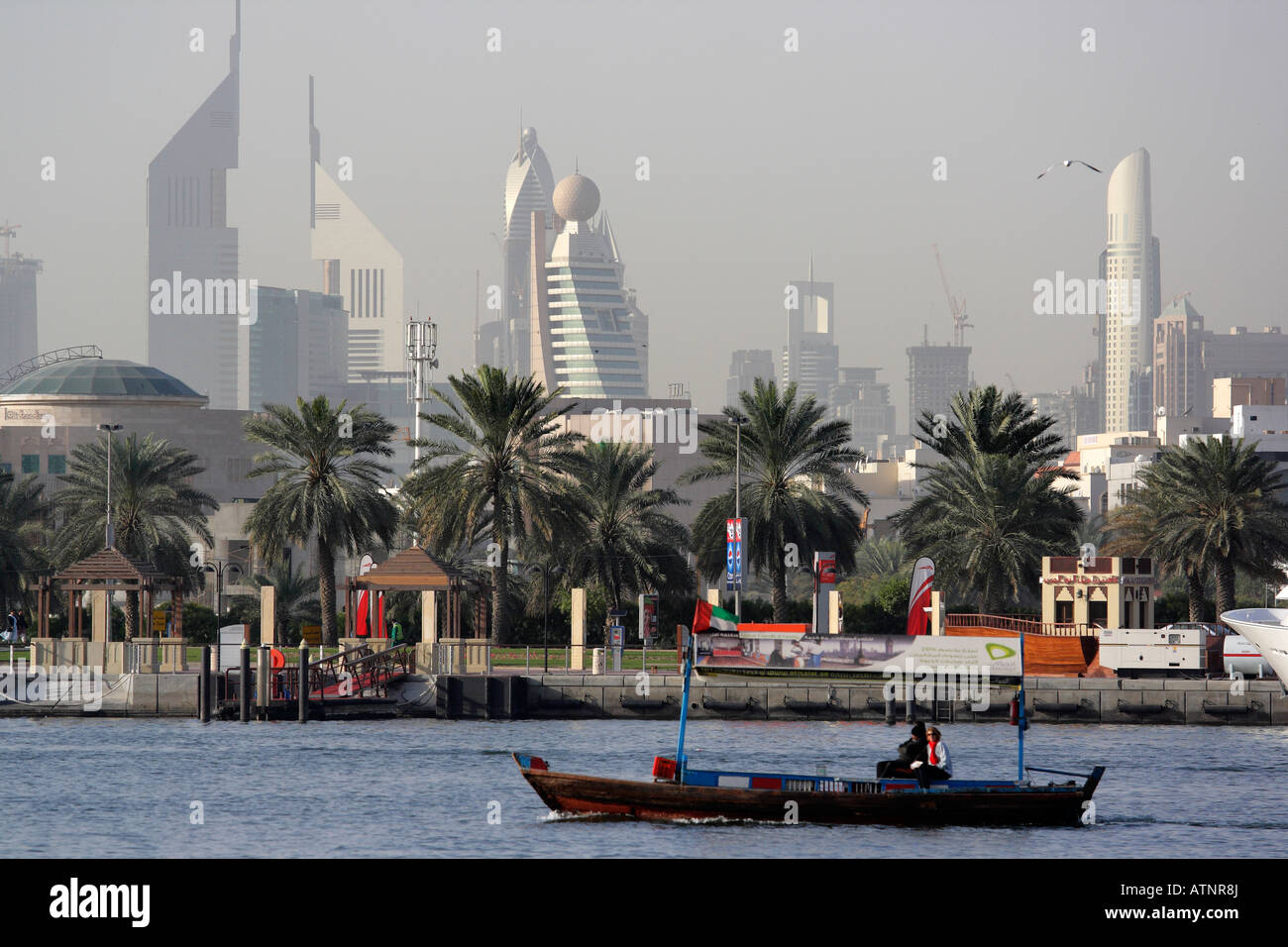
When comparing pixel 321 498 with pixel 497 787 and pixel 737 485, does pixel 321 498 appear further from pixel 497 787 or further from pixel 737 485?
pixel 497 787

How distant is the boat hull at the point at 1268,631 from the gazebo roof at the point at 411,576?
26573 millimetres

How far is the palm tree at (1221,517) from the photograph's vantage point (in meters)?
72.4

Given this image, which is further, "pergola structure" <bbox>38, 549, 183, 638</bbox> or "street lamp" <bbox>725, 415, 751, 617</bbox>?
"street lamp" <bbox>725, 415, 751, 617</bbox>

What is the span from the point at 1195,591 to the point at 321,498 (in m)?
35.8

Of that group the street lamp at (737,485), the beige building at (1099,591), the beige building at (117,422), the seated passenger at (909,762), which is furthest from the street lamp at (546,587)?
the beige building at (117,422)

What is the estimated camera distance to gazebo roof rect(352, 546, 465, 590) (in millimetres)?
64188

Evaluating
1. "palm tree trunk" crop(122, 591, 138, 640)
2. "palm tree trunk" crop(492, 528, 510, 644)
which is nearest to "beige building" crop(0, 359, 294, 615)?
"palm tree trunk" crop(122, 591, 138, 640)

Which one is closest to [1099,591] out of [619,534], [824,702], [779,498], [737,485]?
[779,498]

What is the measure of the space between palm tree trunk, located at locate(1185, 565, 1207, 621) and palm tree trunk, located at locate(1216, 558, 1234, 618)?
0.83 m

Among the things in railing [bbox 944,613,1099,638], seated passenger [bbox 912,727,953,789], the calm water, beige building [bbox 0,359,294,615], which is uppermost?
beige building [bbox 0,359,294,615]

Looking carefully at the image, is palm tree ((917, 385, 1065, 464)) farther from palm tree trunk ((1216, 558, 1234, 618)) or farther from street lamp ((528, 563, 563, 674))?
street lamp ((528, 563, 563, 674))
